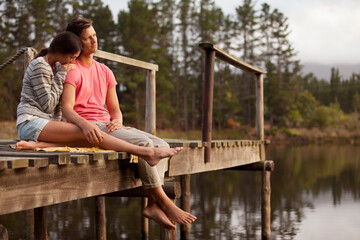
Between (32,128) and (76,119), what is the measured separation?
1.02 feet

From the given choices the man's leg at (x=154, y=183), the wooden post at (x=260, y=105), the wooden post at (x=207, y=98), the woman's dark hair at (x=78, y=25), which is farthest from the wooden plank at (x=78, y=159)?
the wooden post at (x=260, y=105)

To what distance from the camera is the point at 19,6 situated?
26922mm

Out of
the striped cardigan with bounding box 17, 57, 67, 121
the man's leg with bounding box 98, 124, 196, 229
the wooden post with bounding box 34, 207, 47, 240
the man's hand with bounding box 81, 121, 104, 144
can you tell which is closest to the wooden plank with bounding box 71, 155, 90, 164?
the man's hand with bounding box 81, 121, 104, 144

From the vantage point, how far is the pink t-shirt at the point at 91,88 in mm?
3896

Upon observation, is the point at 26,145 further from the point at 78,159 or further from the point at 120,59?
the point at 120,59

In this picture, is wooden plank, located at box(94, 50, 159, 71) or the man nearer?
the man

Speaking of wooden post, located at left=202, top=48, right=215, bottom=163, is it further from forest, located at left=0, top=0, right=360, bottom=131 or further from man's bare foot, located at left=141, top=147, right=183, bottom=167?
forest, located at left=0, top=0, right=360, bottom=131

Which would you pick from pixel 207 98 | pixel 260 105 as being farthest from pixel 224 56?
pixel 260 105

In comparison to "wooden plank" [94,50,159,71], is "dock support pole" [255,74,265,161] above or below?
below

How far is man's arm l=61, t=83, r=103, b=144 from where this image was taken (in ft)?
11.4

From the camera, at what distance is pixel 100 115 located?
396 cm

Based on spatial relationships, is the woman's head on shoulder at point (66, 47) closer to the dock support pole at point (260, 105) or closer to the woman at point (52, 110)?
the woman at point (52, 110)

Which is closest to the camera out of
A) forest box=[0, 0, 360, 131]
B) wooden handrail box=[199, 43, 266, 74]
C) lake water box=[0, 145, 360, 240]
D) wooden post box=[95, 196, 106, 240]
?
wooden handrail box=[199, 43, 266, 74]

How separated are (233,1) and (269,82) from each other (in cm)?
753
